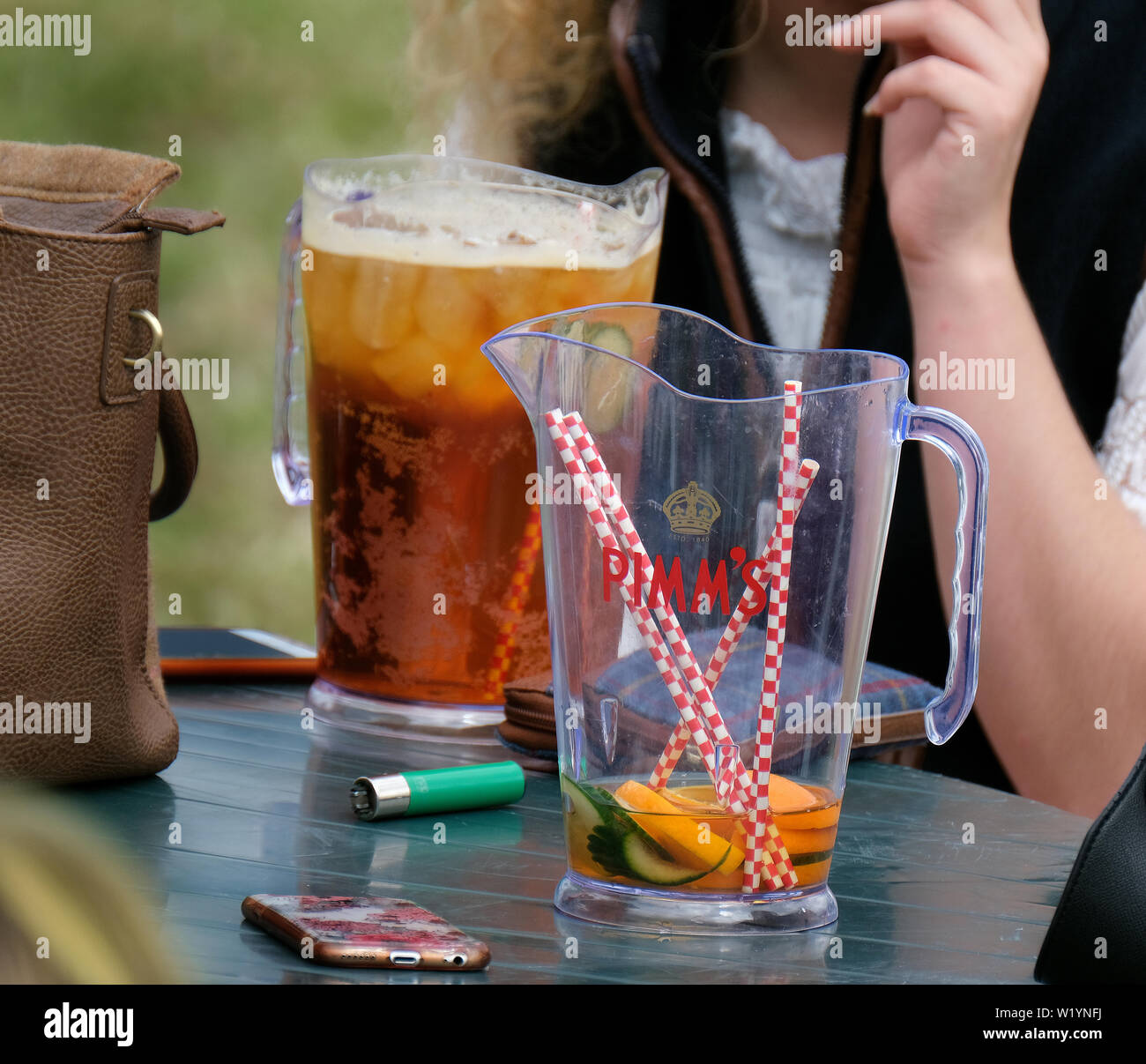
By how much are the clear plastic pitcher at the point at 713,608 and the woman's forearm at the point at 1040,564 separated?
20.8 inches

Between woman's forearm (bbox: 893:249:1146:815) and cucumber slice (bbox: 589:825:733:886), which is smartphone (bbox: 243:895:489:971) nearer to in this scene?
cucumber slice (bbox: 589:825:733:886)

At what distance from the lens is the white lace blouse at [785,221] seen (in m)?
1.32

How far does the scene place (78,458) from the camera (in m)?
0.62

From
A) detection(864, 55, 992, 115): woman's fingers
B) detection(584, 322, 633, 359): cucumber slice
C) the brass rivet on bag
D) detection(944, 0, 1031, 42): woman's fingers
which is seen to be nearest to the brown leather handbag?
the brass rivet on bag

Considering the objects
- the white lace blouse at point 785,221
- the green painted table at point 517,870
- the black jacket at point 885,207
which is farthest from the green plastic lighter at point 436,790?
the white lace blouse at point 785,221

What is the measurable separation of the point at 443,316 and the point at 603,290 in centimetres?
9

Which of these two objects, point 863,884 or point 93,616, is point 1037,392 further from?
point 93,616

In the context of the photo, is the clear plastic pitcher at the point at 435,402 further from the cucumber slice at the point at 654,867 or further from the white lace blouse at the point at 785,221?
the white lace blouse at the point at 785,221

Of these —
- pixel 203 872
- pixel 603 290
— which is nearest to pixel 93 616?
pixel 203 872

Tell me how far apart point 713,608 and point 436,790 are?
21 centimetres

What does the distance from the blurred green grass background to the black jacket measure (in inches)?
40.7

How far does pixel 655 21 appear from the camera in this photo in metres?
1.25

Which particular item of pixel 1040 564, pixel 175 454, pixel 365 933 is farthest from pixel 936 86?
pixel 365 933

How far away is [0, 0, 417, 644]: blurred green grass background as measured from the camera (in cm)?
232
